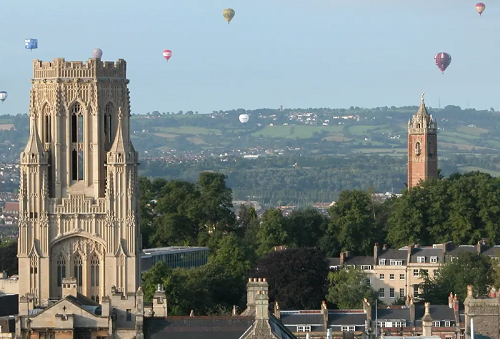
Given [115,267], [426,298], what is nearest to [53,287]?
[115,267]

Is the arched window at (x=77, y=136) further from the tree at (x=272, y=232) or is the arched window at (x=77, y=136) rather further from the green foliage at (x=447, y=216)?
the green foliage at (x=447, y=216)

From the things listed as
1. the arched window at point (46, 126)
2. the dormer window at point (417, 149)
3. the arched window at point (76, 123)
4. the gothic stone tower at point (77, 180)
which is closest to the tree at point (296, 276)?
the gothic stone tower at point (77, 180)

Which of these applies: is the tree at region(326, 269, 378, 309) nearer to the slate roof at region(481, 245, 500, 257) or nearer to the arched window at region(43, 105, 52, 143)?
the slate roof at region(481, 245, 500, 257)

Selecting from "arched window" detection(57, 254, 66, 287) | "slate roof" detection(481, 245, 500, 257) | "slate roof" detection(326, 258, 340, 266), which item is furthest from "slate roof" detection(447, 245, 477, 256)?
"arched window" detection(57, 254, 66, 287)

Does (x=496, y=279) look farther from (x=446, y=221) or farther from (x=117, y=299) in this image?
(x=117, y=299)

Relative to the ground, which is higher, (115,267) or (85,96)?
(85,96)
